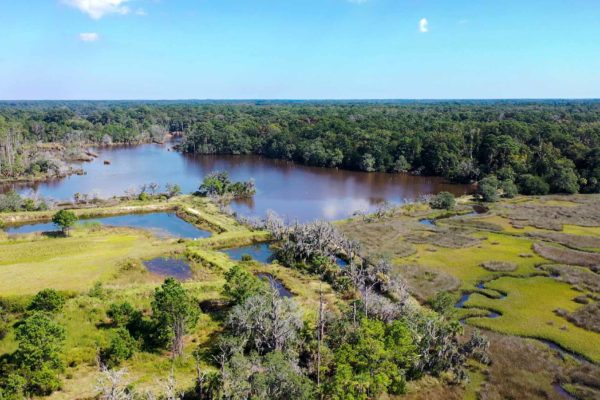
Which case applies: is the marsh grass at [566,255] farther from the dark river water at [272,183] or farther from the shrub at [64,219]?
the shrub at [64,219]

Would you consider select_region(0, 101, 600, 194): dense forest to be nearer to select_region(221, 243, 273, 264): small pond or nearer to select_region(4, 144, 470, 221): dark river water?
select_region(4, 144, 470, 221): dark river water

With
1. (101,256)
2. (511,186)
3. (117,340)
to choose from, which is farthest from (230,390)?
(511,186)

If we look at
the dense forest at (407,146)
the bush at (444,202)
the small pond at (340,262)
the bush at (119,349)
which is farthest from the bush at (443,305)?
the dense forest at (407,146)

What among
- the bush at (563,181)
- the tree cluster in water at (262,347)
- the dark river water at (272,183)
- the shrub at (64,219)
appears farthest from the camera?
the bush at (563,181)

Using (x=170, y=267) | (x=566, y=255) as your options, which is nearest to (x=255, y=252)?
(x=170, y=267)

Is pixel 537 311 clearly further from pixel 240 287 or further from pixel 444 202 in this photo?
pixel 444 202

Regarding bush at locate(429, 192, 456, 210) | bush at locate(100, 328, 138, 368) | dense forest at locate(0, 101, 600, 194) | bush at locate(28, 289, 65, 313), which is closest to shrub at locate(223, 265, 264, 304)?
bush at locate(100, 328, 138, 368)
